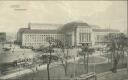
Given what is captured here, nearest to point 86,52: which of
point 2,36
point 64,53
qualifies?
point 64,53

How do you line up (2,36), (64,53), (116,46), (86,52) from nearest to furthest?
(2,36)
(64,53)
(86,52)
(116,46)

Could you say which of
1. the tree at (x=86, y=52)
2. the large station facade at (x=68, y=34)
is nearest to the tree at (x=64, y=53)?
the large station facade at (x=68, y=34)

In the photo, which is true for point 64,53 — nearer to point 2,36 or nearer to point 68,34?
point 68,34

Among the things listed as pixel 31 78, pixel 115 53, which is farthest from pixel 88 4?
pixel 31 78

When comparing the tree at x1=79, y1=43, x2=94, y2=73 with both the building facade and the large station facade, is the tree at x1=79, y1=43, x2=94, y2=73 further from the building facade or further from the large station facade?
the building facade

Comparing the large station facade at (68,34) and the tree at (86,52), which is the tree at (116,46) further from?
the tree at (86,52)

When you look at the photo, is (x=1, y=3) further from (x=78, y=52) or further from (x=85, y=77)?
(x=85, y=77)

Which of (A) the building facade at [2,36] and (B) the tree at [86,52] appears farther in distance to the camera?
(B) the tree at [86,52]
